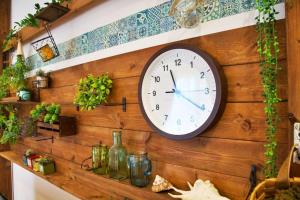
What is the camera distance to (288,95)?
2.27 ft

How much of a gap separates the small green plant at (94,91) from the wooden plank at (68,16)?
0.48 meters

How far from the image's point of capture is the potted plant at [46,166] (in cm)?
169

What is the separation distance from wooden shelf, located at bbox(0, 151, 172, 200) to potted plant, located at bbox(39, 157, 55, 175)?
4 centimetres

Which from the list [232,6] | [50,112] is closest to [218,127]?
[232,6]

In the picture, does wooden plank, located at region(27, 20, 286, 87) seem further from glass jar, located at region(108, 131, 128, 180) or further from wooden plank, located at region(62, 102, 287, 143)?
glass jar, located at region(108, 131, 128, 180)

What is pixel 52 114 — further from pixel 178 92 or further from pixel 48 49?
pixel 178 92

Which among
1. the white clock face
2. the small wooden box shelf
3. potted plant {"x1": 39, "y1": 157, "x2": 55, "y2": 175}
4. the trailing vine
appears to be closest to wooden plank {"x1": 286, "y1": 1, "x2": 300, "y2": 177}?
the trailing vine

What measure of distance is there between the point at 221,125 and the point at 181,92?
0.21 meters

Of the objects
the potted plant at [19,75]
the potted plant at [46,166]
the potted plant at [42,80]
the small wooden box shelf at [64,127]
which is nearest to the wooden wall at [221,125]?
the small wooden box shelf at [64,127]

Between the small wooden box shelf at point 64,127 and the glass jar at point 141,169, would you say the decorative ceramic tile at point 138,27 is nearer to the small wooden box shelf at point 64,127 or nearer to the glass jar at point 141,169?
the small wooden box shelf at point 64,127

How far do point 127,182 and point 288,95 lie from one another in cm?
76

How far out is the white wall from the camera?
6.07ft

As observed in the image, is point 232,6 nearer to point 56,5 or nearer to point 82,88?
point 82,88

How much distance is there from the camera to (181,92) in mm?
Result: 963
